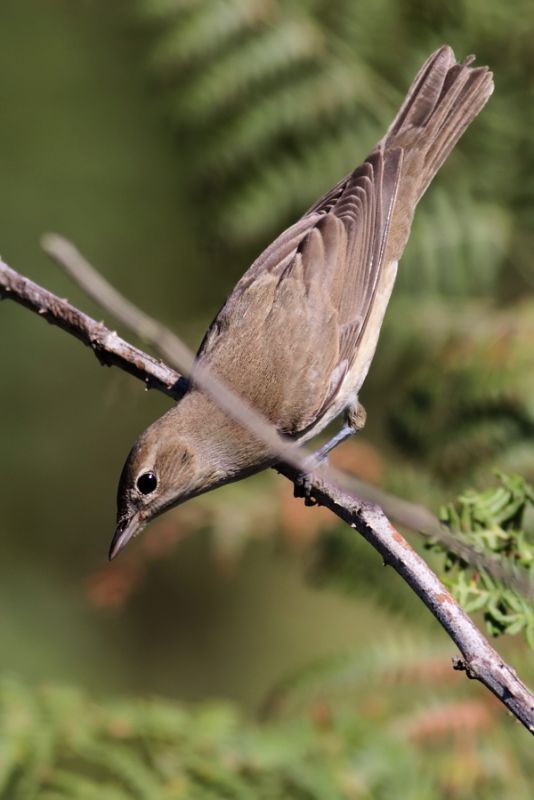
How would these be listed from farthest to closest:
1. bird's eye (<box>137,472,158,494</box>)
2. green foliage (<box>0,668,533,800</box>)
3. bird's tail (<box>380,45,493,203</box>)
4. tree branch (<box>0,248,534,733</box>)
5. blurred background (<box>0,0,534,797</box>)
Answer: bird's tail (<box>380,45,493,203</box>), blurred background (<box>0,0,534,797</box>), bird's eye (<box>137,472,158,494</box>), green foliage (<box>0,668,533,800</box>), tree branch (<box>0,248,534,733</box>)

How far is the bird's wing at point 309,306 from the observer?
3.82 meters

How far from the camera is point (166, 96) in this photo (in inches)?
210

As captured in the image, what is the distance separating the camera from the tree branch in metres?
2.13

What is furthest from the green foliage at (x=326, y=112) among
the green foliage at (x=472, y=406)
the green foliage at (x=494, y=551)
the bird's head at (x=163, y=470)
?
the green foliage at (x=494, y=551)

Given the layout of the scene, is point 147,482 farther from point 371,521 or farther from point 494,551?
point 494,551

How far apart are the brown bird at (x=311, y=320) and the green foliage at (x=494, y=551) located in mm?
1089

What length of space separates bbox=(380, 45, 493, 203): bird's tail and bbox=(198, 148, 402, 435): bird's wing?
0.48 ft

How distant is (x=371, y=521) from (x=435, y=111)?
7.56ft

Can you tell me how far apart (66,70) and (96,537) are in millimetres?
2453

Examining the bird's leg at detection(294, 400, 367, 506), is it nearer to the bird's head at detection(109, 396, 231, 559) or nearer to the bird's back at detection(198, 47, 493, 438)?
the bird's back at detection(198, 47, 493, 438)

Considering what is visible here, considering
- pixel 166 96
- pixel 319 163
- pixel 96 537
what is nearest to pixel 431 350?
pixel 319 163

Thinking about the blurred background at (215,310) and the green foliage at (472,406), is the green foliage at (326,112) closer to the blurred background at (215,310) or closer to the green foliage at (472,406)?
the blurred background at (215,310)

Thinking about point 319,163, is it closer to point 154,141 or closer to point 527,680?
point 154,141

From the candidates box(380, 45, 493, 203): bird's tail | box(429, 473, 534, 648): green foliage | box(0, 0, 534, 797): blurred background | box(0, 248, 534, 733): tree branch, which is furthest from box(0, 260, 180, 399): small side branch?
box(380, 45, 493, 203): bird's tail
